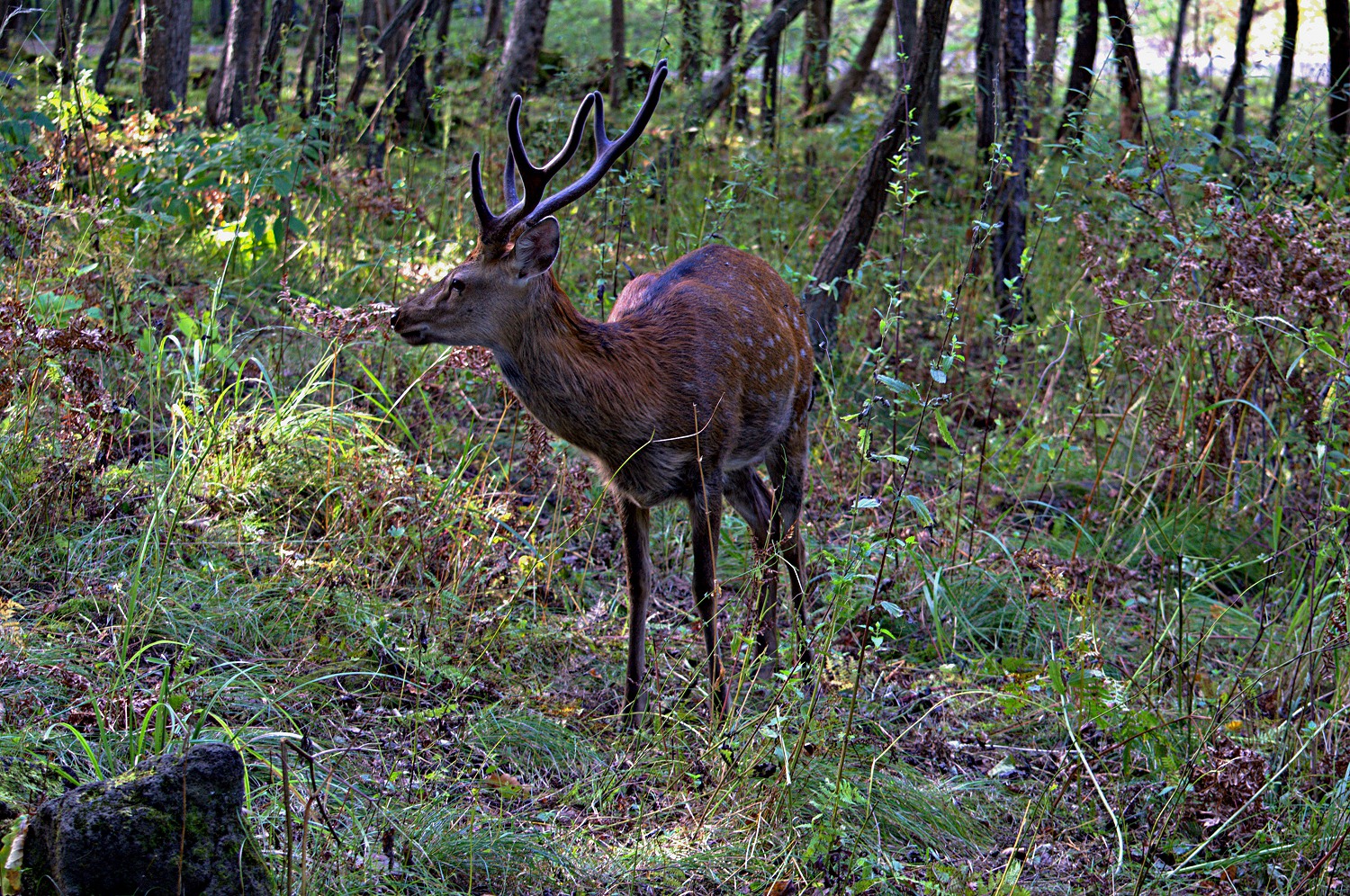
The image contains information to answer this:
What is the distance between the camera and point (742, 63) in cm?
834

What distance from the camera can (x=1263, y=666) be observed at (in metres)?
4.63

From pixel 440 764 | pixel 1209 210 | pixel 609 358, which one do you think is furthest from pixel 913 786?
pixel 1209 210

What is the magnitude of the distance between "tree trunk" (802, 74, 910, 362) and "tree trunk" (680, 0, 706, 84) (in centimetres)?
149

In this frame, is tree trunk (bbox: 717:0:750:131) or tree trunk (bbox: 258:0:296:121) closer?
tree trunk (bbox: 258:0:296:121)

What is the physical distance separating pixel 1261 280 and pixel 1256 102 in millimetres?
16649

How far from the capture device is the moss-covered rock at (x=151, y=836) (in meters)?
2.43

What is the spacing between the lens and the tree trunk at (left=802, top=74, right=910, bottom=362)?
278 inches

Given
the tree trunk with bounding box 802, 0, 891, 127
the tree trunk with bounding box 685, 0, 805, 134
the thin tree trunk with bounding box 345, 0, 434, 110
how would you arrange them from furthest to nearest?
the tree trunk with bounding box 802, 0, 891, 127 → the tree trunk with bounding box 685, 0, 805, 134 → the thin tree trunk with bounding box 345, 0, 434, 110

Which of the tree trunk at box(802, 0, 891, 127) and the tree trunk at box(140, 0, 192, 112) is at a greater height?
the tree trunk at box(802, 0, 891, 127)

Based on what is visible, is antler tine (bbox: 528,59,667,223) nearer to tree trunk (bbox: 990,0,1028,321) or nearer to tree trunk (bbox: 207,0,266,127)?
tree trunk (bbox: 990,0,1028,321)

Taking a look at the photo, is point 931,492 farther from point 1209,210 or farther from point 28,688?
point 28,688

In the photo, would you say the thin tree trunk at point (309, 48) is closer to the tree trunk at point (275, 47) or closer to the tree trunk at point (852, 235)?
the tree trunk at point (275, 47)

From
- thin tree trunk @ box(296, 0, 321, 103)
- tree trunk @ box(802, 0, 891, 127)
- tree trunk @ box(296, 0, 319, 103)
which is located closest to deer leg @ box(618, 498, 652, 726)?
tree trunk @ box(296, 0, 319, 103)

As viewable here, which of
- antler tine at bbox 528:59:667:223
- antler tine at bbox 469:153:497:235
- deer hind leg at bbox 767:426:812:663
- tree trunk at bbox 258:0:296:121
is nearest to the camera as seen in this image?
antler tine at bbox 469:153:497:235
